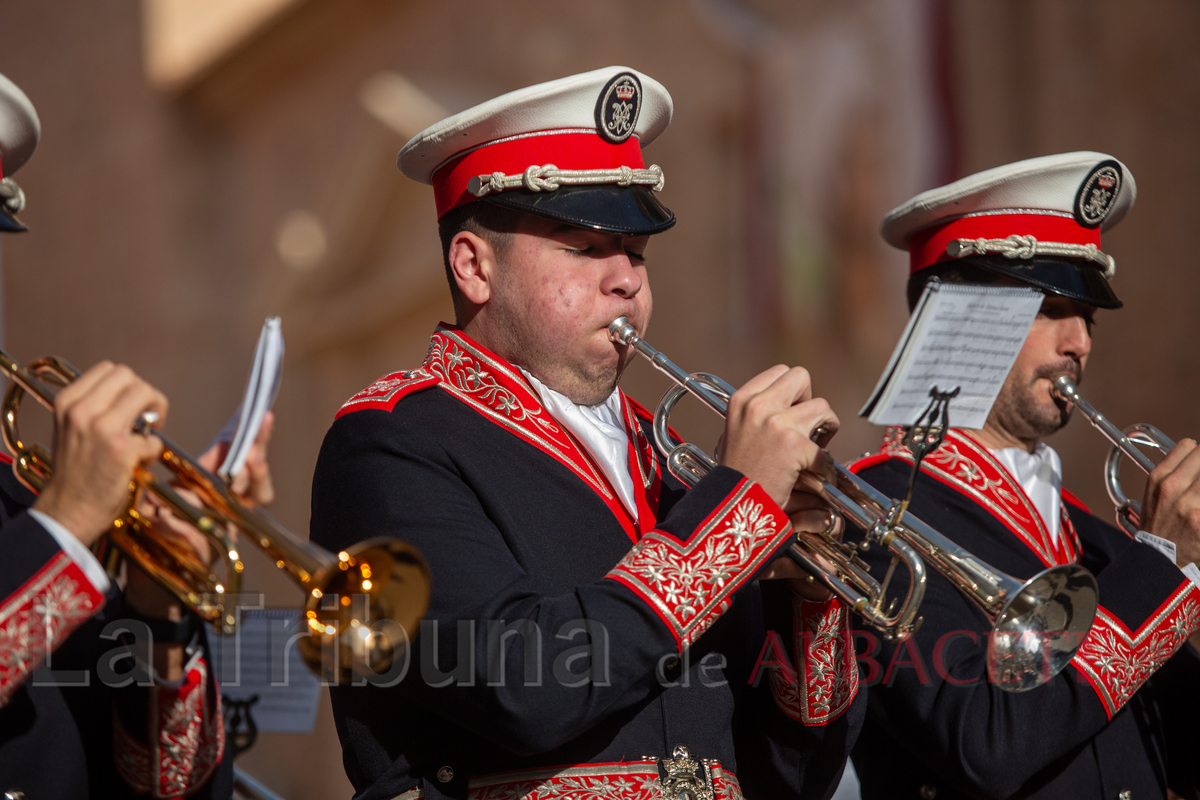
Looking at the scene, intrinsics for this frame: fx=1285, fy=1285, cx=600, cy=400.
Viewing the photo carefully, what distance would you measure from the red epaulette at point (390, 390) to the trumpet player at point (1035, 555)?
3.87ft

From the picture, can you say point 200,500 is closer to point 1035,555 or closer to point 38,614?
point 38,614

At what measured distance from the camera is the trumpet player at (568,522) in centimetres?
222

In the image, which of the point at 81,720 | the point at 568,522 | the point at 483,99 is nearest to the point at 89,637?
the point at 81,720

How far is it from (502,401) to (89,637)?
98 cm

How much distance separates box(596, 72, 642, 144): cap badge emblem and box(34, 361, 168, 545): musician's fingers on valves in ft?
3.67

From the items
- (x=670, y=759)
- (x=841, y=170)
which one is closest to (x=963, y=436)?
(x=670, y=759)

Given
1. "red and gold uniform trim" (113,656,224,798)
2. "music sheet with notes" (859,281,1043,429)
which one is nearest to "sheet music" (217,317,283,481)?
"red and gold uniform trim" (113,656,224,798)

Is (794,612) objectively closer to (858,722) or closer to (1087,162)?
(858,722)

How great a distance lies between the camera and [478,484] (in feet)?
7.98

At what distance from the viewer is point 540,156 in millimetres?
2654

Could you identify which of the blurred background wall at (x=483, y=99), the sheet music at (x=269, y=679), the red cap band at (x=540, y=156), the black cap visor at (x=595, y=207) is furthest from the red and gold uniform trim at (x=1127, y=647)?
the blurred background wall at (x=483, y=99)

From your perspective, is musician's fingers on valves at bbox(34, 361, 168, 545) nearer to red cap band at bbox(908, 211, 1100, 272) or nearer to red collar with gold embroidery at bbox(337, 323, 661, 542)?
red collar with gold embroidery at bbox(337, 323, 661, 542)

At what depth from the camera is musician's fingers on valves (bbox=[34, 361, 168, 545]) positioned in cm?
201

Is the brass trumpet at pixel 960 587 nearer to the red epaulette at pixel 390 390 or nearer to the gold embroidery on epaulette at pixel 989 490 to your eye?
the gold embroidery on epaulette at pixel 989 490
